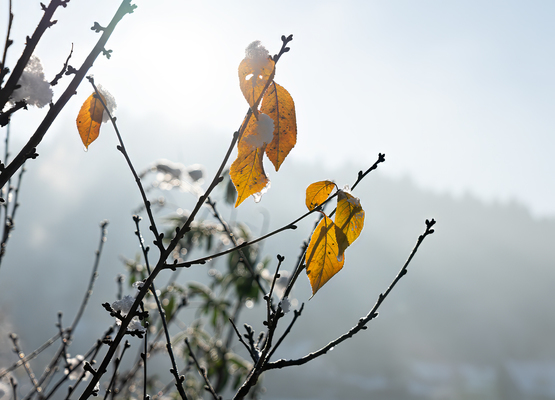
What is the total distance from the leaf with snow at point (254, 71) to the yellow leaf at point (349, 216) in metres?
0.15

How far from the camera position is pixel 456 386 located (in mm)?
15664

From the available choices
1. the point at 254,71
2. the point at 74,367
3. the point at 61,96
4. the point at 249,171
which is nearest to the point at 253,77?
the point at 254,71

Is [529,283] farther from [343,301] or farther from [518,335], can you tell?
[343,301]

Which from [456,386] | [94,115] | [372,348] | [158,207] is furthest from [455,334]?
[94,115]

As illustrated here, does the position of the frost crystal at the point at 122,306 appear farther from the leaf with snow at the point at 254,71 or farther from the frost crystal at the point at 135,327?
the leaf with snow at the point at 254,71

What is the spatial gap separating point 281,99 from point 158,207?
171cm

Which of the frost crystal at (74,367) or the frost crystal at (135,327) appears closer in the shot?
the frost crystal at (135,327)

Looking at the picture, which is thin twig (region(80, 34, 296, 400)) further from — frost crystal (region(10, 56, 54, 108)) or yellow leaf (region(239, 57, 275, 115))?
frost crystal (region(10, 56, 54, 108))

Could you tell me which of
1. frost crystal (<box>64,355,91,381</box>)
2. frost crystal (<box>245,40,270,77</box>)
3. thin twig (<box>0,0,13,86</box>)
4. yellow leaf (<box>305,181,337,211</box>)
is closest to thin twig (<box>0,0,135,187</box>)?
thin twig (<box>0,0,13,86</box>)

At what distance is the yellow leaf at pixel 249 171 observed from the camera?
398 mm

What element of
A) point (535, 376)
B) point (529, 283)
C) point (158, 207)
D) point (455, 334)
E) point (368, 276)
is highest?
point (529, 283)

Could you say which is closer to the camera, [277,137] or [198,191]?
[277,137]

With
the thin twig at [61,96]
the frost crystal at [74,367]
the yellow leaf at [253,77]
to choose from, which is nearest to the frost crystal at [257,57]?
the yellow leaf at [253,77]

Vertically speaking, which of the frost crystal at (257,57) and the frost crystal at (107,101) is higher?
the frost crystal at (257,57)
